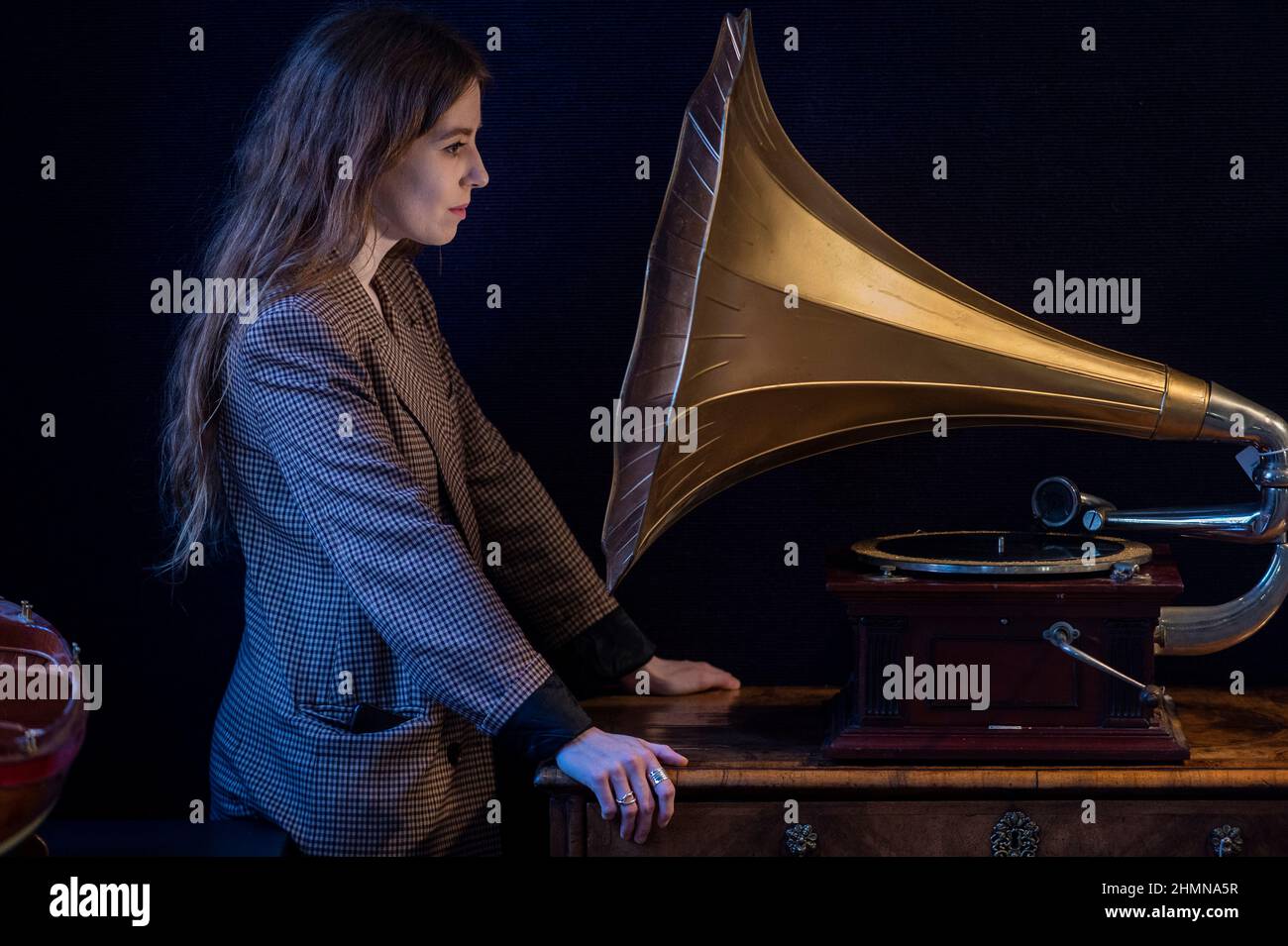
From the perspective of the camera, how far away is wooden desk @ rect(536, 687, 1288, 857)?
1580 mm

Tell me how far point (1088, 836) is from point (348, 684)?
96 cm

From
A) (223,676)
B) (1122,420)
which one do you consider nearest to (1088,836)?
(1122,420)

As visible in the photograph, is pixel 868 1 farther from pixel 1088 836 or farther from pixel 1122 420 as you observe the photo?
pixel 1088 836

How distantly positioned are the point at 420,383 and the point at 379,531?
30 cm

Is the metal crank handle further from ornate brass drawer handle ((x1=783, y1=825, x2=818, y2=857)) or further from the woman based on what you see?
the woman

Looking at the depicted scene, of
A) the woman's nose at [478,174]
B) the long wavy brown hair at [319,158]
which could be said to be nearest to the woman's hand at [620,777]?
the long wavy brown hair at [319,158]

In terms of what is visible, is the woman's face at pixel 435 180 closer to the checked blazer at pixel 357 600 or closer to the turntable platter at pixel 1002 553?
the checked blazer at pixel 357 600

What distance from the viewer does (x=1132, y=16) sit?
6.39 feet

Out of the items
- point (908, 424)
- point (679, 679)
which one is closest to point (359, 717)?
point (679, 679)

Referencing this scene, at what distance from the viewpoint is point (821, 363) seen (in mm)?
1674

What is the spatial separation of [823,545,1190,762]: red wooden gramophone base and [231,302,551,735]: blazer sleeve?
0.42 meters

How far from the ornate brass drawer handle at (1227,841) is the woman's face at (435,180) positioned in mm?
1263

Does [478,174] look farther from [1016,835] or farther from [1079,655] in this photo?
[1016,835]

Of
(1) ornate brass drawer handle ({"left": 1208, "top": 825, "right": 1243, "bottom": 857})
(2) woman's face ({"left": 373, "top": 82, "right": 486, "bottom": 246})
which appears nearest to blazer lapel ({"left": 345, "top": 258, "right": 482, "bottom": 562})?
(2) woman's face ({"left": 373, "top": 82, "right": 486, "bottom": 246})
